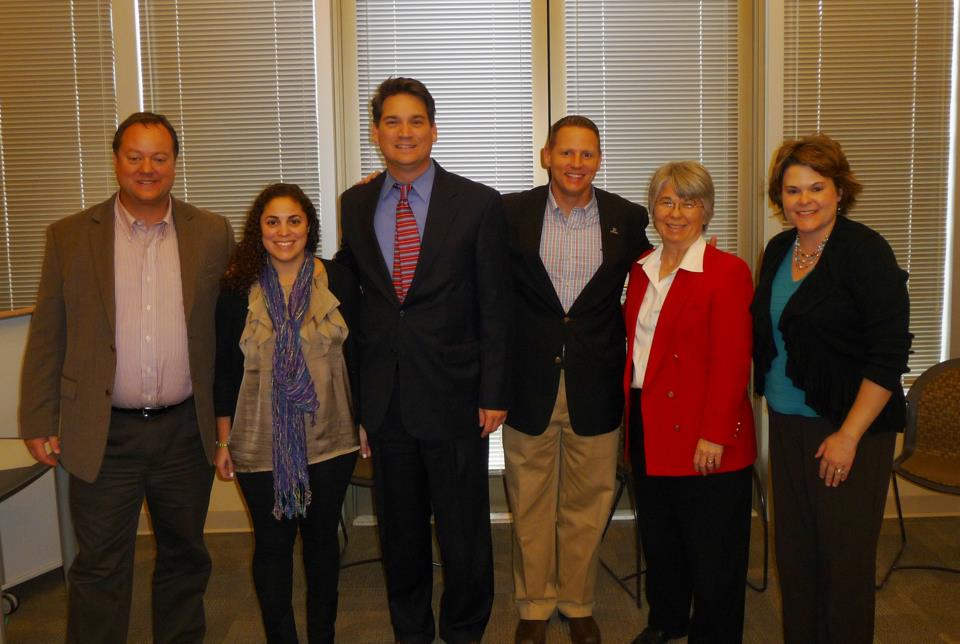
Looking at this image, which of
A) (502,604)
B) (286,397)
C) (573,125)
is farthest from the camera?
(502,604)

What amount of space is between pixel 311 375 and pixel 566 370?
0.85 metres

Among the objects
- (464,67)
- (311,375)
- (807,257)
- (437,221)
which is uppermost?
(464,67)

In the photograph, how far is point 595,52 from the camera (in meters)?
4.09

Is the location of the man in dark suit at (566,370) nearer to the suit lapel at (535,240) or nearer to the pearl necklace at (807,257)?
the suit lapel at (535,240)

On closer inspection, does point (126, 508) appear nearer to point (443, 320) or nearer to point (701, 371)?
point (443, 320)

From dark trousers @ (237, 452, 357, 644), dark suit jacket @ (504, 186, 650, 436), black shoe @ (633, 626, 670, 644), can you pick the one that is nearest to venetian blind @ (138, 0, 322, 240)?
dark suit jacket @ (504, 186, 650, 436)

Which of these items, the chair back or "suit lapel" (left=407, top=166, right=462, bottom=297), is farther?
the chair back

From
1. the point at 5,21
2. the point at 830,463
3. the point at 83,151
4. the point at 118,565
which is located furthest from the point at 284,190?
the point at 5,21

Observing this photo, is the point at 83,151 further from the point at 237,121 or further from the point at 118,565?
the point at 118,565

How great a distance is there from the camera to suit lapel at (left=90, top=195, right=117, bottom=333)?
8.02 feet

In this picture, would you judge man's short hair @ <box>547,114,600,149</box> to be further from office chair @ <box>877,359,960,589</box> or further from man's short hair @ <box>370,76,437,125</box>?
office chair @ <box>877,359,960,589</box>

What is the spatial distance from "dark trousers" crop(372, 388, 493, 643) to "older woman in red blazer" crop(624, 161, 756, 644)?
0.57 m

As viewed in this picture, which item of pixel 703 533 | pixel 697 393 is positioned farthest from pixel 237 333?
pixel 703 533

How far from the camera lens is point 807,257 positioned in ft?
7.51
